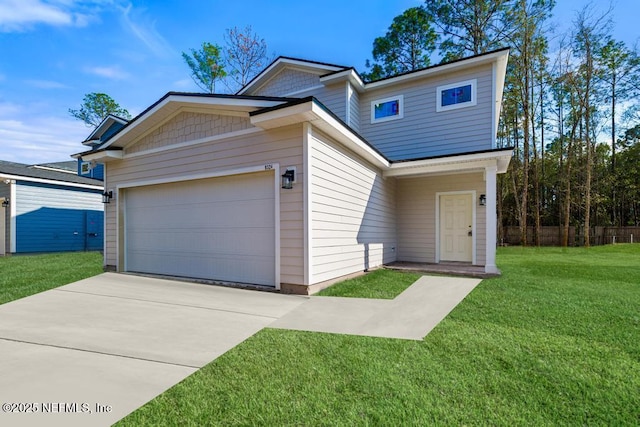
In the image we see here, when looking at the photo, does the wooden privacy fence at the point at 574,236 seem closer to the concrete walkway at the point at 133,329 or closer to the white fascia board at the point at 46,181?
the concrete walkway at the point at 133,329

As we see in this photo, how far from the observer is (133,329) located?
3570 millimetres

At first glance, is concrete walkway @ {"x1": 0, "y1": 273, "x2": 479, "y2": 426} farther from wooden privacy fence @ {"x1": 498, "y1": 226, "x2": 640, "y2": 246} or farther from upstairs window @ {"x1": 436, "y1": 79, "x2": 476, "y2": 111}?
wooden privacy fence @ {"x1": 498, "y1": 226, "x2": 640, "y2": 246}

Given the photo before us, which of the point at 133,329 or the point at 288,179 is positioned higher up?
the point at 288,179

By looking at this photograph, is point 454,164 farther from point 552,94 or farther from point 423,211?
point 552,94

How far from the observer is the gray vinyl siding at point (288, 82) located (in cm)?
1053

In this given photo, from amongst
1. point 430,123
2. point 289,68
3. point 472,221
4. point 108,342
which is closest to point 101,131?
point 289,68

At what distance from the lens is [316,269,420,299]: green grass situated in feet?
17.3

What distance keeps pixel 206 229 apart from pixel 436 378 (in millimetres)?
5101

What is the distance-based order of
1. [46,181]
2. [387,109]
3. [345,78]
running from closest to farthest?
1. [345,78]
2. [387,109]
3. [46,181]

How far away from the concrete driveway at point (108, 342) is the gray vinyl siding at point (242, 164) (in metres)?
0.82

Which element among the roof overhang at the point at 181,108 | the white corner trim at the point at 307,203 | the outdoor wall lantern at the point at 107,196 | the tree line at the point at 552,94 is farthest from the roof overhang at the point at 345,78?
the tree line at the point at 552,94

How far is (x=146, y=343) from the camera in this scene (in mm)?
3156

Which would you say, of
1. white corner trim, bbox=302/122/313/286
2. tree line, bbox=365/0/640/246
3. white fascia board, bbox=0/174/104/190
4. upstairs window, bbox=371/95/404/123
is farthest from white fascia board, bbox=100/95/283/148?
tree line, bbox=365/0/640/246

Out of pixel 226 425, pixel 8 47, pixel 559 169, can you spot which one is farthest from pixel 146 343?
pixel 559 169
